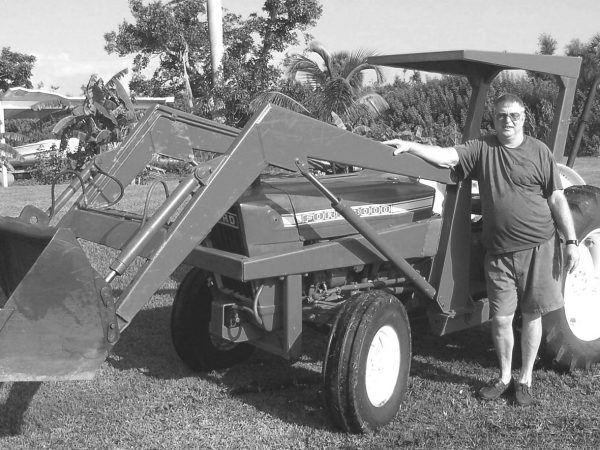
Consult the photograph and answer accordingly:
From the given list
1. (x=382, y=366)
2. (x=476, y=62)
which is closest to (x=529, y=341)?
(x=382, y=366)

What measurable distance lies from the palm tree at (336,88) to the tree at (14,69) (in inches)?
519

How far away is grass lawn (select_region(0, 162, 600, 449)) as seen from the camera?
12.0ft

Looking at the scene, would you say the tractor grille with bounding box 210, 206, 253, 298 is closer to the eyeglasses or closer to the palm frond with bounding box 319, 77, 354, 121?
the eyeglasses

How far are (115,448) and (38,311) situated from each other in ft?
3.23

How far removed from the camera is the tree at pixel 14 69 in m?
29.1

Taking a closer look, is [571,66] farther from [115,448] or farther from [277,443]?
[115,448]

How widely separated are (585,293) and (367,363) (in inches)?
72.6

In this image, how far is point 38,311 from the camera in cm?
295

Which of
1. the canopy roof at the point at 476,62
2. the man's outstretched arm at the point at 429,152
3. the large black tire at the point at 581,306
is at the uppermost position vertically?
the canopy roof at the point at 476,62

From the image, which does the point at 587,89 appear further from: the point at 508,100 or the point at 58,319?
the point at 58,319

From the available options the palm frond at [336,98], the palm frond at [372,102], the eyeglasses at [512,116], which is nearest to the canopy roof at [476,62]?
the eyeglasses at [512,116]

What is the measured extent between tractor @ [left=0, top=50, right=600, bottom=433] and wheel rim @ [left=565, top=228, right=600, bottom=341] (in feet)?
0.04

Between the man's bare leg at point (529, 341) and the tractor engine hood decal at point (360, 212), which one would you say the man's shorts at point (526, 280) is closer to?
the man's bare leg at point (529, 341)

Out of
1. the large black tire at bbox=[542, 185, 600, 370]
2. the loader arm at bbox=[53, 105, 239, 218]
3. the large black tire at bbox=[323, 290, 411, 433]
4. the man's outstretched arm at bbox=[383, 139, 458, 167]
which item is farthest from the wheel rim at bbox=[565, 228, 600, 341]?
the loader arm at bbox=[53, 105, 239, 218]
